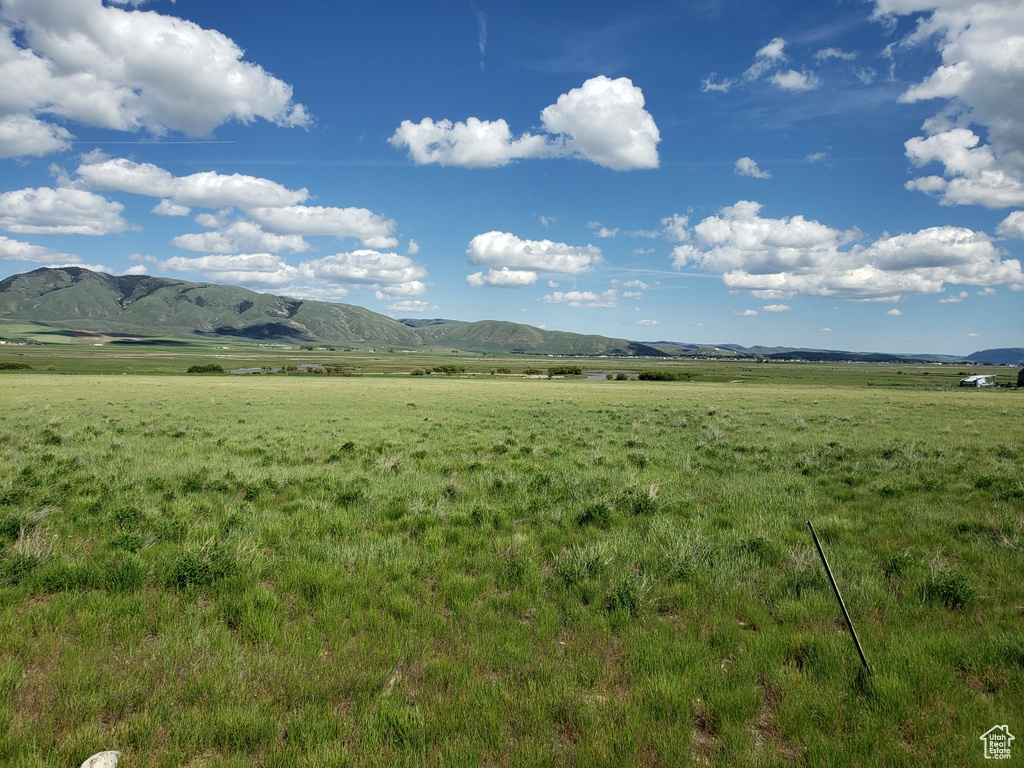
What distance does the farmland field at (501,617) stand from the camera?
4.21 meters

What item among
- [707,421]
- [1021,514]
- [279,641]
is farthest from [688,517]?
[707,421]

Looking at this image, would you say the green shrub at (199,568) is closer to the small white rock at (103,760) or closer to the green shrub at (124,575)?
the green shrub at (124,575)

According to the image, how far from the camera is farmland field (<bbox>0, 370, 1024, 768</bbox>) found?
166 inches

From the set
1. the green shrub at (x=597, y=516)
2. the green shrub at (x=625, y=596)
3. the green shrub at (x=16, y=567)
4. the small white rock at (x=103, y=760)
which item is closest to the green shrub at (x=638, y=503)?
the green shrub at (x=597, y=516)

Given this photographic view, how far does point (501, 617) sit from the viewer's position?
619 cm

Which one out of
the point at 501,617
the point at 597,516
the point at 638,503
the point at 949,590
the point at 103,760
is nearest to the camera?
the point at 103,760

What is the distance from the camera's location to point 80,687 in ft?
15.3

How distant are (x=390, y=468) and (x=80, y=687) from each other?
9892mm

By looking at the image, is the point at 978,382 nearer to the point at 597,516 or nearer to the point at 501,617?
the point at 597,516
